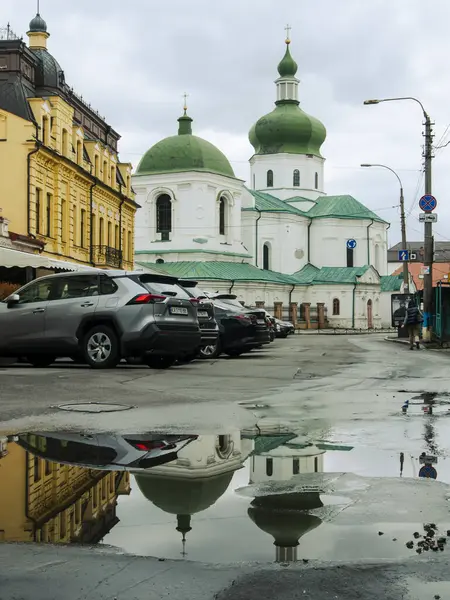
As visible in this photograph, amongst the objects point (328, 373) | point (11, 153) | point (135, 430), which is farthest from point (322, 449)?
point (11, 153)

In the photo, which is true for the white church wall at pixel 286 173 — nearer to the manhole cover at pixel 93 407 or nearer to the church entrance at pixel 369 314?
the church entrance at pixel 369 314

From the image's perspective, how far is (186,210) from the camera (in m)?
76.4

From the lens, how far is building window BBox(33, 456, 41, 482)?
5.80m

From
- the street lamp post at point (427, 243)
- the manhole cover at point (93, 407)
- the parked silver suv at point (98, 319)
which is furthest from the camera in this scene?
the street lamp post at point (427, 243)

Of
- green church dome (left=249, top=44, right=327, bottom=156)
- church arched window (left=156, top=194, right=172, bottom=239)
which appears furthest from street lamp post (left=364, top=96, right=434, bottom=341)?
green church dome (left=249, top=44, right=327, bottom=156)

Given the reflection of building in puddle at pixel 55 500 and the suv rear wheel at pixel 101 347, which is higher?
the suv rear wheel at pixel 101 347

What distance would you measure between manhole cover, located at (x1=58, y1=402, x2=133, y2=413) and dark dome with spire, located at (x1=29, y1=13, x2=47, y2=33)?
108 ft

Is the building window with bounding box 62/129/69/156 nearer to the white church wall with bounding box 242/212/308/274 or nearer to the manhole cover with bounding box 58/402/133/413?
the manhole cover with bounding box 58/402/133/413

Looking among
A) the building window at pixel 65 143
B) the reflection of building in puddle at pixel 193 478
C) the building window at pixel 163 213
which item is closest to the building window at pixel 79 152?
the building window at pixel 65 143

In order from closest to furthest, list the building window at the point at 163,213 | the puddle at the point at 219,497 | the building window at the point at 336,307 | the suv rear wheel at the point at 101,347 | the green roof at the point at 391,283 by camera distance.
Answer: the puddle at the point at 219,497, the suv rear wheel at the point at 101,347, the building window at the point at 163,213, the building window at the point at 336,307, the green roof at the point at 391,283

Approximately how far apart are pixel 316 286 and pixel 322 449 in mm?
75711

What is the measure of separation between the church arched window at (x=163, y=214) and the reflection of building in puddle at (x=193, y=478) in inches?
2775

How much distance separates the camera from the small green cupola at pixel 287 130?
85812mm

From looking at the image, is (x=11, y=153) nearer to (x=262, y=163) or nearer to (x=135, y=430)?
(x=135, y=430)
